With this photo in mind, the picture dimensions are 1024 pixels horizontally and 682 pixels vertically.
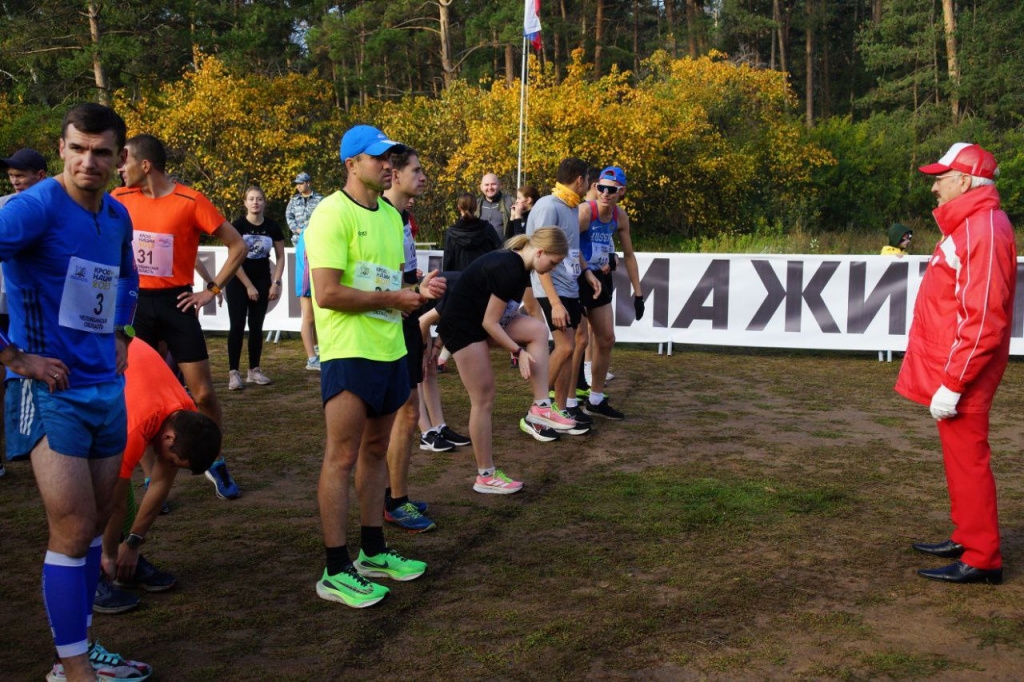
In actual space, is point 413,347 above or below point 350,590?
above

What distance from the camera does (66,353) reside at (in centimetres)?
332

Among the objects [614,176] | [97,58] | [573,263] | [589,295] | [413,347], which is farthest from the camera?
[97,58]

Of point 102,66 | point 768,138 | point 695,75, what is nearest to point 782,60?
point 695,75

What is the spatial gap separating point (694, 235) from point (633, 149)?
3.54 meters

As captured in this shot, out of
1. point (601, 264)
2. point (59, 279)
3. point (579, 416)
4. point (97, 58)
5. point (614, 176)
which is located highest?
point (97, 58)

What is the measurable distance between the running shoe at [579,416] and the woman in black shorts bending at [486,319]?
177 cm

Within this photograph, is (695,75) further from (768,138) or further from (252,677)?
(252,677)

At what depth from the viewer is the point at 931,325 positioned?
4.71m

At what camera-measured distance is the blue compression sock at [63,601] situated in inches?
129

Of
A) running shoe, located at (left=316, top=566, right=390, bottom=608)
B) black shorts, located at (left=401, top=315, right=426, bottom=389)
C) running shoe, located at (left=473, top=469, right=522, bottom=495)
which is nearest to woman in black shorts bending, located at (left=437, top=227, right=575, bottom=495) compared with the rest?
running shoe, located at (left=473, top=469, right=522, bottom=495)

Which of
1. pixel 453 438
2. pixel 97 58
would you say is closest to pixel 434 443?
pixel 453 438

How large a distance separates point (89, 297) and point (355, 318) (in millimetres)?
1174

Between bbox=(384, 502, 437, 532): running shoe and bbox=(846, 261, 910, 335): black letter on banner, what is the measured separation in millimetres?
7966

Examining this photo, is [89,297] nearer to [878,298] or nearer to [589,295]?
[589,295]
